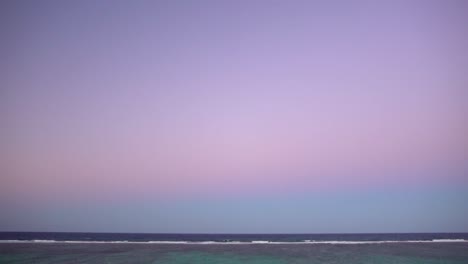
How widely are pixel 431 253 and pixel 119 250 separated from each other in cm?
1256

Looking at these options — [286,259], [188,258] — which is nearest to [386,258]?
[286,259]

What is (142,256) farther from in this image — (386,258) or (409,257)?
(409,257)

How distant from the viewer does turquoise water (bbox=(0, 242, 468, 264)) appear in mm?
12188

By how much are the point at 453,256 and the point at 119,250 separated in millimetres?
12992

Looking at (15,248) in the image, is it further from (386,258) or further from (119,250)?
(386,258)

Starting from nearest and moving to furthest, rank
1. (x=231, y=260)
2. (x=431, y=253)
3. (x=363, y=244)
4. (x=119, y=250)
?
(x=231, y=260) → (x=431, y=253) → (x=119, y=250) → (x=363, y=244)

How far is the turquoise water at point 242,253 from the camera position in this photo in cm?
1219

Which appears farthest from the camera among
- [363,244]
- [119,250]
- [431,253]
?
[363,244]

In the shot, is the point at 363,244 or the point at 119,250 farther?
the point at 363,244

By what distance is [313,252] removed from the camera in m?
14.2

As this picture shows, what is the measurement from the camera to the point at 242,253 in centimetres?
1408

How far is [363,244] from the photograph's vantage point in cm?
1638

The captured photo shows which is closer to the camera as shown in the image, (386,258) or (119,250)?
(386,258)

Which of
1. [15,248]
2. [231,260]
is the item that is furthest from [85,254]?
[231,260]
